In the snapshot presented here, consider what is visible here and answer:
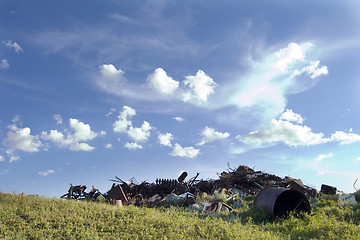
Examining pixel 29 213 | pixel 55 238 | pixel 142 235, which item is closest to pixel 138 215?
pixel 142 235

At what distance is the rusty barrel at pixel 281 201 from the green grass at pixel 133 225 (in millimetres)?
417

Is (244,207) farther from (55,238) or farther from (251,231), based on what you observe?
(55,238)

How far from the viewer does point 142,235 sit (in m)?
8.70

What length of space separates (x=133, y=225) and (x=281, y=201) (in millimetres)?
7703

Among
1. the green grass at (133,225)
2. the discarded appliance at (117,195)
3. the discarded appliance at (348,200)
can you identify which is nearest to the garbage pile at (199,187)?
the discarded appliance at (117,195)

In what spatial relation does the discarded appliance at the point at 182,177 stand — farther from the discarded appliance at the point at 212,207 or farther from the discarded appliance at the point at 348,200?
the discarded appliance at the point at 348,200

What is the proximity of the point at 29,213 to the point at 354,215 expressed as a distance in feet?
40.9

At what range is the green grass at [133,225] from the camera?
8.89 m

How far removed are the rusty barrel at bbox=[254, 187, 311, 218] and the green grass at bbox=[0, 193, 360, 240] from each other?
0.42 meters

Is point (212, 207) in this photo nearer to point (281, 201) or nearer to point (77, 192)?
point (281, 201)

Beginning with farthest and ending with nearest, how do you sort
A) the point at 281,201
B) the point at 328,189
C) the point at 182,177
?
the point at 182,177, the point at 328,189, the point at 281,201

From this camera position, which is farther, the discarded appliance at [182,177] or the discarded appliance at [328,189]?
the discarded appliance at [182,177]

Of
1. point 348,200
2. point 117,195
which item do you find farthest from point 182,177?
point 348,200

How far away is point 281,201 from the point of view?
46.8ft
